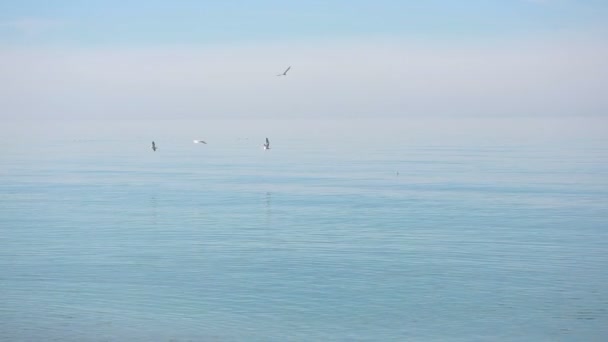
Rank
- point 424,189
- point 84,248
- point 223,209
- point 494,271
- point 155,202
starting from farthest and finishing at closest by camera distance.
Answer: point 424,189 < point 155,202 < point 223,209 < point 84,248 < point 494,271

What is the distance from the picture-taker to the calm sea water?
27.2m

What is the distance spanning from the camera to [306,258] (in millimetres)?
36750

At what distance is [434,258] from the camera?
36562mm

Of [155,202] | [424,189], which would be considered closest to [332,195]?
[424,189]

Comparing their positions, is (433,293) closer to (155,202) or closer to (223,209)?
(223,209)

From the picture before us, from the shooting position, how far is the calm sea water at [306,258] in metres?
27.2

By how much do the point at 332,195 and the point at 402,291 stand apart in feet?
92.4

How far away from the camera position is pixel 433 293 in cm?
3069

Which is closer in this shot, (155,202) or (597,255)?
(597,255)

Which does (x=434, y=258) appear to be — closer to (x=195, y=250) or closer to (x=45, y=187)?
(x=195, y=250)

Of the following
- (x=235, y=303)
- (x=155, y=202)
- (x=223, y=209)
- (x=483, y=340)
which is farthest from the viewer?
(x=155, y=202)

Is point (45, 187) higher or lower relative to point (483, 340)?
higher

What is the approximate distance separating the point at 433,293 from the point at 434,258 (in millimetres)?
5993

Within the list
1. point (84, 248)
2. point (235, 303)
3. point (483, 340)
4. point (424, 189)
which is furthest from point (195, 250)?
point (424, 189)
